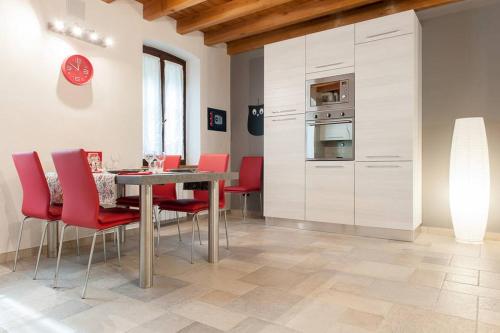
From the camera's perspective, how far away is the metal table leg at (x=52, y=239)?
3010 millimetres

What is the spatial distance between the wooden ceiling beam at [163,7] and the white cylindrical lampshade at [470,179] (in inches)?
125

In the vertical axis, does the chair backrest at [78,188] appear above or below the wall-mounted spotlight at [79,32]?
below

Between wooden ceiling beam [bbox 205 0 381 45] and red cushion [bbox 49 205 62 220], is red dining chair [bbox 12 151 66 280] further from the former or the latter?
wooden ceiling beam [bbox 205 0 381 45]

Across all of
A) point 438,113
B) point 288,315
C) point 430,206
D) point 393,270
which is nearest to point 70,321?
point 288,315

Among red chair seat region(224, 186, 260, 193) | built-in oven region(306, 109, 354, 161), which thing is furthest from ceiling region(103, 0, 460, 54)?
red chair seat region(224, 186, 260, 193)

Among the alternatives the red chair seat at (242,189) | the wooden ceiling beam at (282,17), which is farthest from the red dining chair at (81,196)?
the wooden ceiling beam at (282,17)

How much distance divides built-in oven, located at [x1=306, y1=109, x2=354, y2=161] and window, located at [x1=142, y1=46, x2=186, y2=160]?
196 centimetres

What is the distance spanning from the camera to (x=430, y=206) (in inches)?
157

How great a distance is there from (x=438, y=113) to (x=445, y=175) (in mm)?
728

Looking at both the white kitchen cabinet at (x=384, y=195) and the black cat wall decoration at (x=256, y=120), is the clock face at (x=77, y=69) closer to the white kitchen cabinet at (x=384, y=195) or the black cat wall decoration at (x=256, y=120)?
the black cat wall decoration at (x=256, y=120)

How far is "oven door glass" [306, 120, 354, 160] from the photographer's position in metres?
3.92

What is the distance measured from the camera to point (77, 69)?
135 inches

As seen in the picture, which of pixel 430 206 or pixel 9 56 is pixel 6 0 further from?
pixel 430 206

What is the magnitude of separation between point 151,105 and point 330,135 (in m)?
2.39
